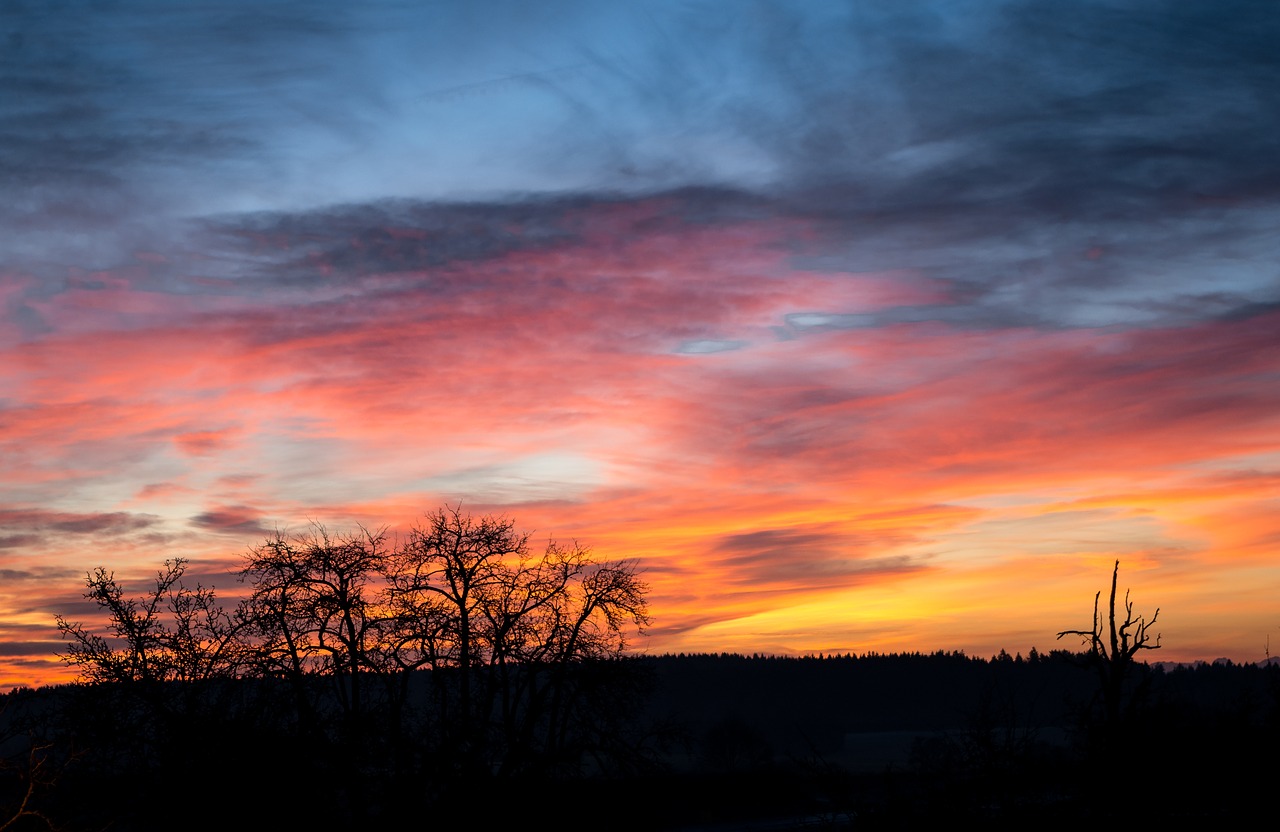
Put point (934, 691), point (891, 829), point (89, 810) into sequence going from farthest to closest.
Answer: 1. point (934, 691)
2. point (89, 810)
3. point (891, 829)

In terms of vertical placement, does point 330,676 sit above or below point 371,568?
below

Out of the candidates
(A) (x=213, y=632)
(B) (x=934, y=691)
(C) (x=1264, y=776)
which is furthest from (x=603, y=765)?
(B) (x=934, y=691)

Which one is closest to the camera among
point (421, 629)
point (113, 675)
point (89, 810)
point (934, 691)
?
point (89, 810)

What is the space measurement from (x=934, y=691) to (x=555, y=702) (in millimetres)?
165100

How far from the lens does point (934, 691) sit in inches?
7333

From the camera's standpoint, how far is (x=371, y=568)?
34094 millimetres

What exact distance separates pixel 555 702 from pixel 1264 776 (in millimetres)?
19822

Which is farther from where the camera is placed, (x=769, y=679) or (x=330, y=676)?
(x=769, y=679)

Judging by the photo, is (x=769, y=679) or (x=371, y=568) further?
(x=769, y=679)

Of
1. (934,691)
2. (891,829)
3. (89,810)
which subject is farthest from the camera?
(934,691)

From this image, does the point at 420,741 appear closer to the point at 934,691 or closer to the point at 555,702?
the point at 555,702

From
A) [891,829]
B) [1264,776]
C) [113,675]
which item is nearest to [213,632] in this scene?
[113,675]

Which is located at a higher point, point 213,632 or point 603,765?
point 213,632

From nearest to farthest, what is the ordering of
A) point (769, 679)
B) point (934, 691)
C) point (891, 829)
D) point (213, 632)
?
point (891, 829), point (213, 632), point (769, 679), point (934, 691)
